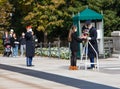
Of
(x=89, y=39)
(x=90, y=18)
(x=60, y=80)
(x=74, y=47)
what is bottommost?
(x=60, y=80)

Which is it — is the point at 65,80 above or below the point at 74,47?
below

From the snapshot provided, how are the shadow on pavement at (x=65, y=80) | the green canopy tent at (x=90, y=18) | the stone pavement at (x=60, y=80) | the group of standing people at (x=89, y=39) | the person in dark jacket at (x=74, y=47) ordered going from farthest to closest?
the green canopy tent at (x=90, y=18)
the person in dark jacket at (x=74, y=47)
the group of standing people at (x=89, y=39)
the stone pavement at (x=60, y=80)
the shadow on pavement at (x=65, y=80)

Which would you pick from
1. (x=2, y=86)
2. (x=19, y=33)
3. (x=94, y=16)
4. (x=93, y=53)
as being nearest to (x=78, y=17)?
(x=94, y=16)

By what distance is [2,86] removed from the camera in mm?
15133

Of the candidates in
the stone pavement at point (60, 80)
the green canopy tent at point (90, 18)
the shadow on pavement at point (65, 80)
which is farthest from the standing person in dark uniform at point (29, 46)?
the green canopy tent at point (90, 18)

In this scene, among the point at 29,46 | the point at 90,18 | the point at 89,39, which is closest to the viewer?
the point at 89,39

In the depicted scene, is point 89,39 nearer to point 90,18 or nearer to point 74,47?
point 74,47

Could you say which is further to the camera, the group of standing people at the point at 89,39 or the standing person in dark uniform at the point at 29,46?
the standing person in dark uniform at the point at 29,46

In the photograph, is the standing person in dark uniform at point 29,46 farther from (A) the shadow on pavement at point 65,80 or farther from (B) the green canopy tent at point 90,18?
(B) the green canopy tent at point 90,18

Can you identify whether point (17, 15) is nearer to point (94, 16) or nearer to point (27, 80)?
point (94, 16)

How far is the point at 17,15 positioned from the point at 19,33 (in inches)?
76.4

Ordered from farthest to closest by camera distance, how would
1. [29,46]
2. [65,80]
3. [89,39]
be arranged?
1. [29,46]
2. [89,39]
3. [65,80]

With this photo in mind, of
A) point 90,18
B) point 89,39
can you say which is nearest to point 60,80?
point 89,39

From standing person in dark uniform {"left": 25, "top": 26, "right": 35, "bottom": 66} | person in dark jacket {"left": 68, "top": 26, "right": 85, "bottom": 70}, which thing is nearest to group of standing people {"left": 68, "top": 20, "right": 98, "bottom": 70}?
person in dark jacket {"left": 68, "top": 26, "right": 85, "bottom": 70}
